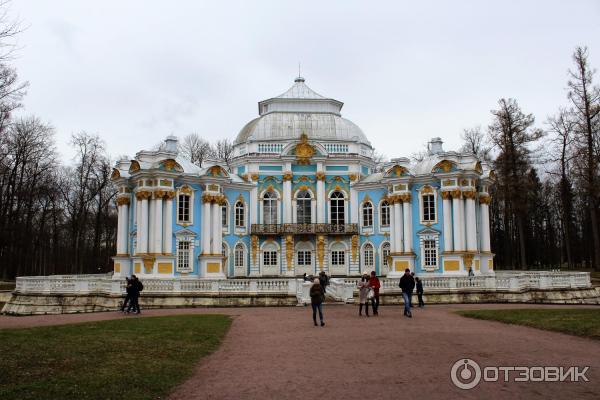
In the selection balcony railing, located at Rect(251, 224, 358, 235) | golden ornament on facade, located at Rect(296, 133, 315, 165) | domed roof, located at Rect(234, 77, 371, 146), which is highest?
domed roof, located at Rect(234, 77, 371, 146)

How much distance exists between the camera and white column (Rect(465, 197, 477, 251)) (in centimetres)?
3288

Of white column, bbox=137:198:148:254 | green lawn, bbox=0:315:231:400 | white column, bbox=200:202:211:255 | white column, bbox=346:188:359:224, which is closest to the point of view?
green lawn, bbox=0:315:231:400

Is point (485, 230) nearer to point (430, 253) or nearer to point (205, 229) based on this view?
point (430, 253)

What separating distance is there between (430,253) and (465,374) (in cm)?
2565

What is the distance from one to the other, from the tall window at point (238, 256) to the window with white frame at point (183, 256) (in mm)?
4909

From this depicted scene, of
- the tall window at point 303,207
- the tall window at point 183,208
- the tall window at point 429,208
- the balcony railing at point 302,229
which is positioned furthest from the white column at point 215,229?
the tall window at point 429,208

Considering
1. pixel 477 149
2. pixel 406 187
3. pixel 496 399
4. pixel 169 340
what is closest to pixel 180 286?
pixel 169 340

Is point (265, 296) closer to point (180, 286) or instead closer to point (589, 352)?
point (180, 286)

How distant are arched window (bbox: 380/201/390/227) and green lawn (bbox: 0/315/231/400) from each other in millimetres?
23255

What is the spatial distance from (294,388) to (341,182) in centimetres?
3155

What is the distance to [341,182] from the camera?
3956cm

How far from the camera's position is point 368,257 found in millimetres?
38594

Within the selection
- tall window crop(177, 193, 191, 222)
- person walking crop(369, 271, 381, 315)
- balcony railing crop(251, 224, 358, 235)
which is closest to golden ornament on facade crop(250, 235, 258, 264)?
balcony railing crop(251, 224, 358, 235)

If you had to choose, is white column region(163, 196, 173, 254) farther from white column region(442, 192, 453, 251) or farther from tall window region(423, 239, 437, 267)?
white column region(442, 192, 453, 251)
